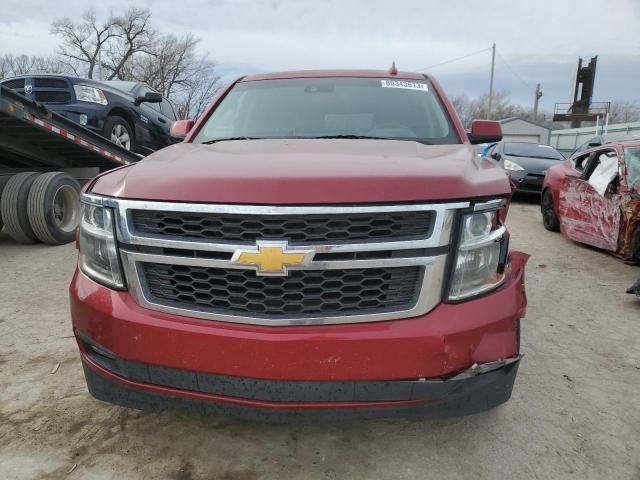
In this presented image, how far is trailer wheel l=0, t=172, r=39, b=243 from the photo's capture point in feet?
19.0

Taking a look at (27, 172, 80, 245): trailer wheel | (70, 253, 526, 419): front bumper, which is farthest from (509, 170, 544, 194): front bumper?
(70, 253, 526, 419): front bumper

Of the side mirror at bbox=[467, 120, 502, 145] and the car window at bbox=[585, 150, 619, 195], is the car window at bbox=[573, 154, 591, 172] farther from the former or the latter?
the side mirror at bbox=[467, 120, 502, 145]

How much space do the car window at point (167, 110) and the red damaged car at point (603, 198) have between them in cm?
716

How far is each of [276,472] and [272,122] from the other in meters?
1.99

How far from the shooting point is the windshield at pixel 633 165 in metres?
5.34

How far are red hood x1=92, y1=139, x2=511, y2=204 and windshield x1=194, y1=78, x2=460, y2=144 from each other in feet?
2.26

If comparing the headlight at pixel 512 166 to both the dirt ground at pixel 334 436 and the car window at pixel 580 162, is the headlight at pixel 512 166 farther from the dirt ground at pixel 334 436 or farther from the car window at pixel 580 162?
the dirt ground at pixel 334 436

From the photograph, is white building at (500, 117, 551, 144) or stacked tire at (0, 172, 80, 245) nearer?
stacked tire at (0, 172, 80, 245)

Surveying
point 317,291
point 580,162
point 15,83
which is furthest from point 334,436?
point 15,83

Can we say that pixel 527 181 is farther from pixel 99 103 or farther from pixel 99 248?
pixel 99 248

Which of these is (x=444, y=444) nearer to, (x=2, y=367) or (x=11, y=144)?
(x=2, y=367)

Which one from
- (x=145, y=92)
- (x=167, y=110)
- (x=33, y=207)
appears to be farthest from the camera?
(x=167, y=110)

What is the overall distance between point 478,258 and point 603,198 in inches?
193

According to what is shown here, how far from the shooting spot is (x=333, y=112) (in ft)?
10.3
